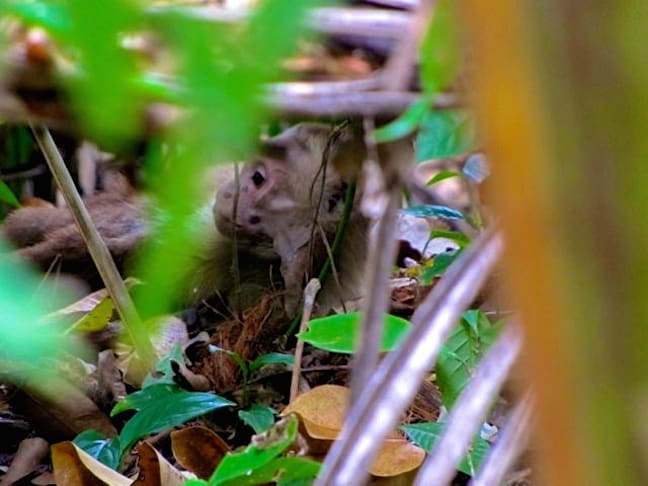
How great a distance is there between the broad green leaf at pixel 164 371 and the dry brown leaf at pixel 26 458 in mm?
172

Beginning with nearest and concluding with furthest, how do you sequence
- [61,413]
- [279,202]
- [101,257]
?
[101,257] < [61,413] < [279,202]

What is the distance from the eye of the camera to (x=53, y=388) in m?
1.68

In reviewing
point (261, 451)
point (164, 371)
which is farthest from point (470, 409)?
point (164, 371)

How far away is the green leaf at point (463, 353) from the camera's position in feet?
4.28

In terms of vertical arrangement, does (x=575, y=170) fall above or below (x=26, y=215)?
above

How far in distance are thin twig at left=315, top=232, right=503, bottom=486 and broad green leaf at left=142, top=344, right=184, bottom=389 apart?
107 cm

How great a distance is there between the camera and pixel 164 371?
174 centimetres

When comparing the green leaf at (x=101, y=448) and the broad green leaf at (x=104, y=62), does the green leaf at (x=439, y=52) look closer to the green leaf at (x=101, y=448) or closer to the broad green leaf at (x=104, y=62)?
the broad green leaf at (x=104, y=62)

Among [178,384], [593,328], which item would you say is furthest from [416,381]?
[178,384]

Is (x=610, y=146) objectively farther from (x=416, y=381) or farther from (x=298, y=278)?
(x=298, y=278)

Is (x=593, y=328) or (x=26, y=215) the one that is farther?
(x=26, y=215)

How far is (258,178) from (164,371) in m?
1.50

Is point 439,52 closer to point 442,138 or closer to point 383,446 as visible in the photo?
point 442,138

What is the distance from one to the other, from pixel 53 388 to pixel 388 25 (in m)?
1.27
